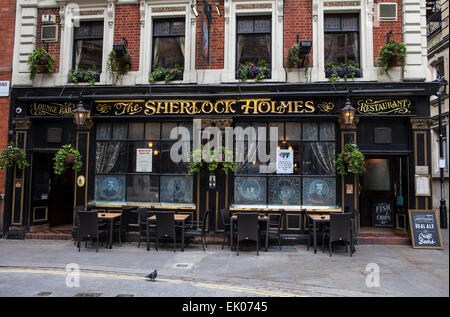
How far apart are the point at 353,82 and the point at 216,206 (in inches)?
227

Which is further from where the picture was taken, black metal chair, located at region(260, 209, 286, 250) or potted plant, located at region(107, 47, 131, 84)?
potted plant, located at region(107, 47, 131, 84)

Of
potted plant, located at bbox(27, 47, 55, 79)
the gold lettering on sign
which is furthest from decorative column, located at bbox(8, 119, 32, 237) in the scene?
the gold lettering on sign

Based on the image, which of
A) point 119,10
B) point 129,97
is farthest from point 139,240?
point 119,10

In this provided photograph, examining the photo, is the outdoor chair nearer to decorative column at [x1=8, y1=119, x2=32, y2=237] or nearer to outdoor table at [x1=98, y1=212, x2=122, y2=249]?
outdoor table at [x1=98, y1=212, x2=122, y2=249]

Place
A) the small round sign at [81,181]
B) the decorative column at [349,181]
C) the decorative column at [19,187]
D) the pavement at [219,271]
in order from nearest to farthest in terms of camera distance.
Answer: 1. the pavement at [219,271]
2. the decorative column at [349,181]
3. the small round sign at [81,181]
4. the decorative column at [19,187]

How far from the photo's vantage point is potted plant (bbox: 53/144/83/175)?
10422mm

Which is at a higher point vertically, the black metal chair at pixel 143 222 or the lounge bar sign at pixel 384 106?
the lounge bar sign at pixel 384 106

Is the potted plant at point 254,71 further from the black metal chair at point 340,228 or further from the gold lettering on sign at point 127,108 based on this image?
the black metal chair at point 340,228

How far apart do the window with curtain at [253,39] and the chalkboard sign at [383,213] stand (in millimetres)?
6686

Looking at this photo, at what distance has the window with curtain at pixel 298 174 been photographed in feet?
34.1

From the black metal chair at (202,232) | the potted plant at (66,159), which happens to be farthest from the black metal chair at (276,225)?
the potted plant at (66,159)

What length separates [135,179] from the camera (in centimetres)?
1098

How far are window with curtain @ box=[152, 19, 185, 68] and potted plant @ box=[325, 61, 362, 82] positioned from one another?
4854 mm

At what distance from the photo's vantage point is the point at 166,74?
1086 centimetres
